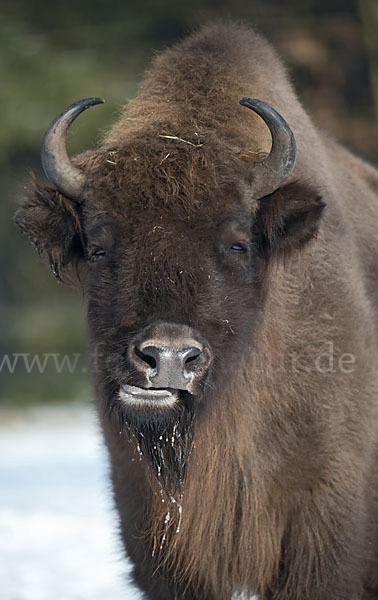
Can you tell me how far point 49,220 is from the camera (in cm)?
531

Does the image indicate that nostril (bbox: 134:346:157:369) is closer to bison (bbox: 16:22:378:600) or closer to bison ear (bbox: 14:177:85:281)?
bison (bbox: 16:22:378:600)

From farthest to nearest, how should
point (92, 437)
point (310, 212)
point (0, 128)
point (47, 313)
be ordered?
1. point (47, 313)
2. point (0, 128)
3. point (92, 437)
4. point (310, 212)

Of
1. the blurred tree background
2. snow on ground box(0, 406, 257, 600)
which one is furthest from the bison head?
the blurred tree background

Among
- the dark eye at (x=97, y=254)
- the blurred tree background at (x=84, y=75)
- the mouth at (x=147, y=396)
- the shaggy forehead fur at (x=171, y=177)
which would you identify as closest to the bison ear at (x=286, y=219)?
the shaggy forehead fur at (x=171, y=177)

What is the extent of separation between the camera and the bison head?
4.56m

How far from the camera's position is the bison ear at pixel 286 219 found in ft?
17.0

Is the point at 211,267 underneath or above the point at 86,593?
above

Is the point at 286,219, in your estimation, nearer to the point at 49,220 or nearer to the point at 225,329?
the point at 225,329

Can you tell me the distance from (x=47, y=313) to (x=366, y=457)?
17653 mm

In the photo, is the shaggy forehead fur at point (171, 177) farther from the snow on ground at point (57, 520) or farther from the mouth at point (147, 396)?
the snow on ground at point (57, 520)

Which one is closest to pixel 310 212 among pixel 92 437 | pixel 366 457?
pixel 366 457

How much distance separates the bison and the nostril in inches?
3.7

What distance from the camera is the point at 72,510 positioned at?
9953 millimetres

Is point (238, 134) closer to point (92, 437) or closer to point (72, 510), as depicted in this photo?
point (72, 510)
